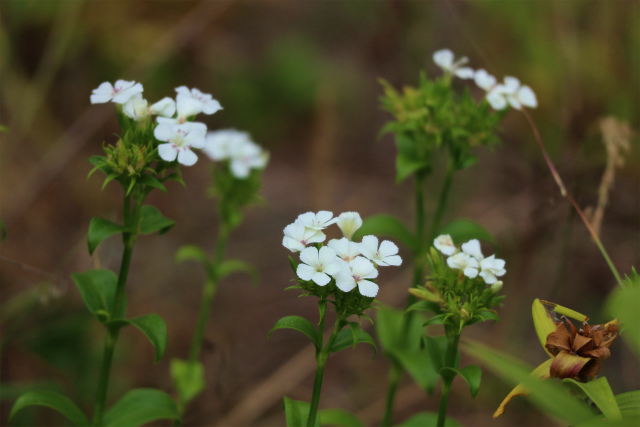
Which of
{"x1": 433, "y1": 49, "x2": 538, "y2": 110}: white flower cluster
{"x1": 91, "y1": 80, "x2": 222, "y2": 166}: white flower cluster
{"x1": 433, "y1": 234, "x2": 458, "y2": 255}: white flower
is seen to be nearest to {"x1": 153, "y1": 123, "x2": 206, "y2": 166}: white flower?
{"x1": 91, "y1": 80, "x2": 222, "y2": 166}: white flower cluster

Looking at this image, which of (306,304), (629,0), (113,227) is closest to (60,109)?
(306,304)

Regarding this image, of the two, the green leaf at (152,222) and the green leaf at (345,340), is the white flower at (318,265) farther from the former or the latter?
the green leaf at (152,222)

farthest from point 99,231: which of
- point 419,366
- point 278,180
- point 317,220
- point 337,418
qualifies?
point 278,180

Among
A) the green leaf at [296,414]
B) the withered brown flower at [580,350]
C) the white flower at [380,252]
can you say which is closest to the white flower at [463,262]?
the white flower at [380,252]

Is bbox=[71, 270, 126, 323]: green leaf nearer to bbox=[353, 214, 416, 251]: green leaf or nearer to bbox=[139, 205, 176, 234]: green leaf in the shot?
bbox=[139, 205, 176, 234]: green leaf

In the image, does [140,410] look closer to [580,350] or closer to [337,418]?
[337,418]
